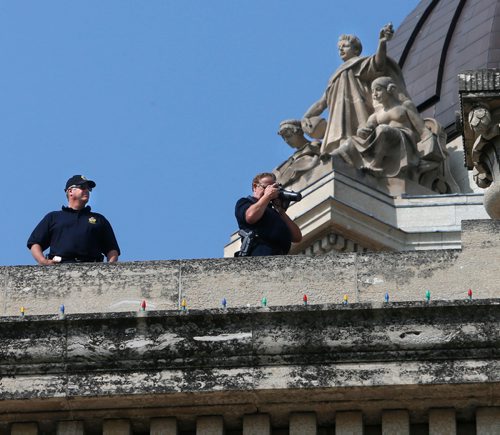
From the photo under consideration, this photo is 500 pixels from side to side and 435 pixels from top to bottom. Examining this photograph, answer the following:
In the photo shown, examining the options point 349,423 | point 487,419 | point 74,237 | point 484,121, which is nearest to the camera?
point 487,419

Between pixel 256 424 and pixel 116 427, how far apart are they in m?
1.03

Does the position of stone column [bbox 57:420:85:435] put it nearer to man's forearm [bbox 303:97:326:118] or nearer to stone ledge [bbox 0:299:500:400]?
stone ledge [bbox 0:299:500:400]

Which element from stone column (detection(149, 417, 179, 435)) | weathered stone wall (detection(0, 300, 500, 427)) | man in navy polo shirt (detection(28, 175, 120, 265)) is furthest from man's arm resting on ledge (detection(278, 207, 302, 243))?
stone column (detection(149, 417, 179, 435))

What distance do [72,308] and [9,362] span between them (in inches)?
47.4

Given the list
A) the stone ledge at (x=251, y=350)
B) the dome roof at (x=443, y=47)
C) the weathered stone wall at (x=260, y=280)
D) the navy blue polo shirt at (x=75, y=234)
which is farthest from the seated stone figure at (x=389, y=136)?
the stone ledge at (x=251, y=350)

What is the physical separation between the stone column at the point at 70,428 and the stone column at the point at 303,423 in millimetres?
1546

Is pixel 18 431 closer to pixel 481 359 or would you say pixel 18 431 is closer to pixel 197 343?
pixel 197 343

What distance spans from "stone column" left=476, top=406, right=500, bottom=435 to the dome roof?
34.9 metres

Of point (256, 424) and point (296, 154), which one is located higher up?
point (296, 154)

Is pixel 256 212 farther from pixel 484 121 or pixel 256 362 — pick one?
pixel 256 362

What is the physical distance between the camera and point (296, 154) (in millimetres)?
47781

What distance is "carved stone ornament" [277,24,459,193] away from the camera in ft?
154

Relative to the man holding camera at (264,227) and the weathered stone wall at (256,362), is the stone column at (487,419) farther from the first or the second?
the man holding camera at (264,227)

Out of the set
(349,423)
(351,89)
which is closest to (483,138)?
(349,423)
